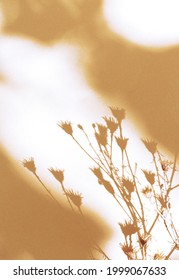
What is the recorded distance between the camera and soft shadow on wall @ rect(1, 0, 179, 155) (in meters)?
1.51

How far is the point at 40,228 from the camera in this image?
149 cm

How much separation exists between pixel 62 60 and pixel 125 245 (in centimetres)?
68

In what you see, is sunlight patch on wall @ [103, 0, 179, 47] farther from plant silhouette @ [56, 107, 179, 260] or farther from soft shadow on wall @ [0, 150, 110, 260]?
soft shadow on wall @ [0, 150, 110, 260]

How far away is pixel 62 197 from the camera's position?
4.95 feet

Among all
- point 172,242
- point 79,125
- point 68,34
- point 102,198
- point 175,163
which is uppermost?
point 68,34

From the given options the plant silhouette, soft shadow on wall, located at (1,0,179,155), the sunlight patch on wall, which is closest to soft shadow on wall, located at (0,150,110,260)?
the plant silhouette

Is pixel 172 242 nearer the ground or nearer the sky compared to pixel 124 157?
nearer the ground

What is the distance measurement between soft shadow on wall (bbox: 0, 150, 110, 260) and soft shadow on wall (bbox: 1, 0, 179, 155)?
0.40 m

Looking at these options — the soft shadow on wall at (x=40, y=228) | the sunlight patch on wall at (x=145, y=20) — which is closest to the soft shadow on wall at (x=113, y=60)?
the sunlight patch on wall at (x=145, y=20)

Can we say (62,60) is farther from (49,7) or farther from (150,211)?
(150,211)

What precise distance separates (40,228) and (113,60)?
2.12ft

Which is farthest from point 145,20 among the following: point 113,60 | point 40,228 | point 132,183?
point 40,228

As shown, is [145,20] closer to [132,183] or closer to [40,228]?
[132,183]
